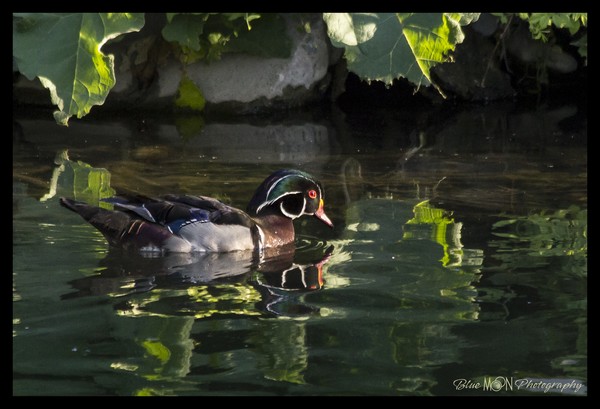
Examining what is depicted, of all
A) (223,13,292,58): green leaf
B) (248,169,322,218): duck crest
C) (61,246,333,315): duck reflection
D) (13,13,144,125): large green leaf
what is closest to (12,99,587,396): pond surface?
(61,246,333,315): duck reflection

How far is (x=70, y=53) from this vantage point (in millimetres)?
8883

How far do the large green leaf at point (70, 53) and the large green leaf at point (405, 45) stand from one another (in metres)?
1.92

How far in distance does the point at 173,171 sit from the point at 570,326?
4547 mm

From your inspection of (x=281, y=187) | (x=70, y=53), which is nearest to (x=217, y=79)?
(x=70, y=53)

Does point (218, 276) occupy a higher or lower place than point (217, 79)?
lower

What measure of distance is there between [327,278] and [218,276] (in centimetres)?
64

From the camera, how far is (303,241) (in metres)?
7.66

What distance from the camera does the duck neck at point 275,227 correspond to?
24.3 feet

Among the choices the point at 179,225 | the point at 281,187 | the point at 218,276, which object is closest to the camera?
the point at 218,276

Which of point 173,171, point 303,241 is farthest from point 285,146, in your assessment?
point 303,241

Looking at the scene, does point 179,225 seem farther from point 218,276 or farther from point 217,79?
point 217,79

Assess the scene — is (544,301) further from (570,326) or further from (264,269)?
(264,269)

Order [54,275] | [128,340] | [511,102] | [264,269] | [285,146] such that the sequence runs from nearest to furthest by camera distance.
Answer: [128,340] → [54,275] → [264,269] → [285,146] → [511,102]

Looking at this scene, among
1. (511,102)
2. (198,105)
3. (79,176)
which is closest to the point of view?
(79,176)
